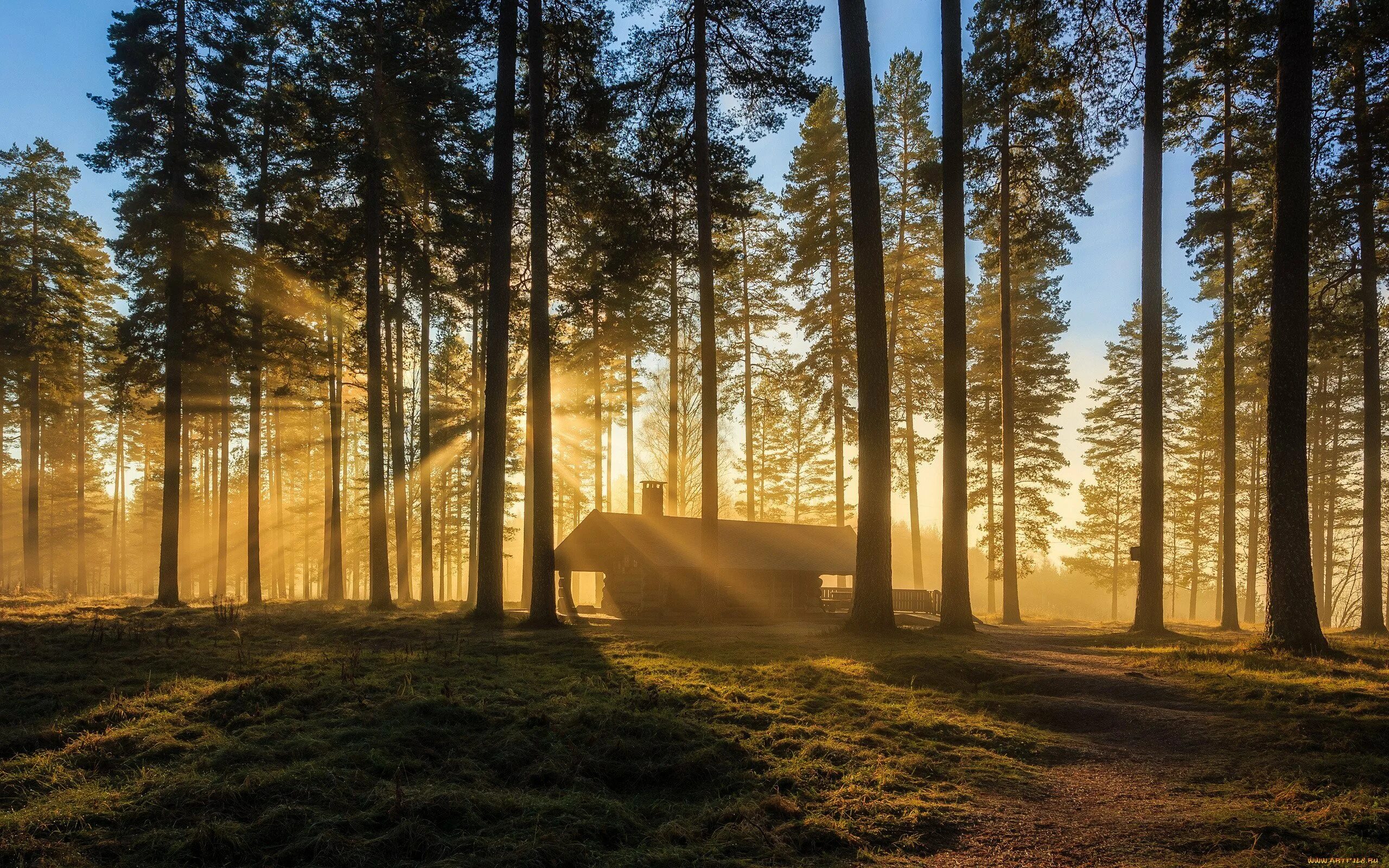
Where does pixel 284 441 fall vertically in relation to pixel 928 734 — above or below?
above

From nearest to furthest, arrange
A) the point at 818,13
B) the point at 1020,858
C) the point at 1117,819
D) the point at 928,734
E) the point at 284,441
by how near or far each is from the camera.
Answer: the point at 1020,858 < the point at 1117,819 < the point at 928,734 < the point at 818,13 < the point at 284,441

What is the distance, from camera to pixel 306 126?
2356 cm

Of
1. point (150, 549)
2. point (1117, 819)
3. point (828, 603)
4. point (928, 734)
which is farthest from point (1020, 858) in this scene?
point (150, 549)

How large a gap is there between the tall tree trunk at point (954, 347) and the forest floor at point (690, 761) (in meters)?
5.09

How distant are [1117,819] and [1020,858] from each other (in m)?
1.06

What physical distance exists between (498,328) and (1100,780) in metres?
15.4

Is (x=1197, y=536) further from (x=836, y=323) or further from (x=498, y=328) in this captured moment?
(x=498, y=328)

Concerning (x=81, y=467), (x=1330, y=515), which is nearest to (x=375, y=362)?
(x=81, y=467)

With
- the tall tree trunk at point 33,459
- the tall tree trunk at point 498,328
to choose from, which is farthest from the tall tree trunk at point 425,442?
the tall tree trunk at point 33,459

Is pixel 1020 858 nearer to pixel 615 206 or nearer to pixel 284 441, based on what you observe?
pixel 615 206

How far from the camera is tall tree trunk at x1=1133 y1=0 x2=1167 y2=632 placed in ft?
53.5

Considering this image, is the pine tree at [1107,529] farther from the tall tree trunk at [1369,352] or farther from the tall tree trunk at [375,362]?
the tall tree trunk at [375,362]

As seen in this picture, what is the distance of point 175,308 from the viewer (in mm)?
22344

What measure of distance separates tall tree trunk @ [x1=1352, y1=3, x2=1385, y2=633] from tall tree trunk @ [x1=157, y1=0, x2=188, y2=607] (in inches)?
1246
